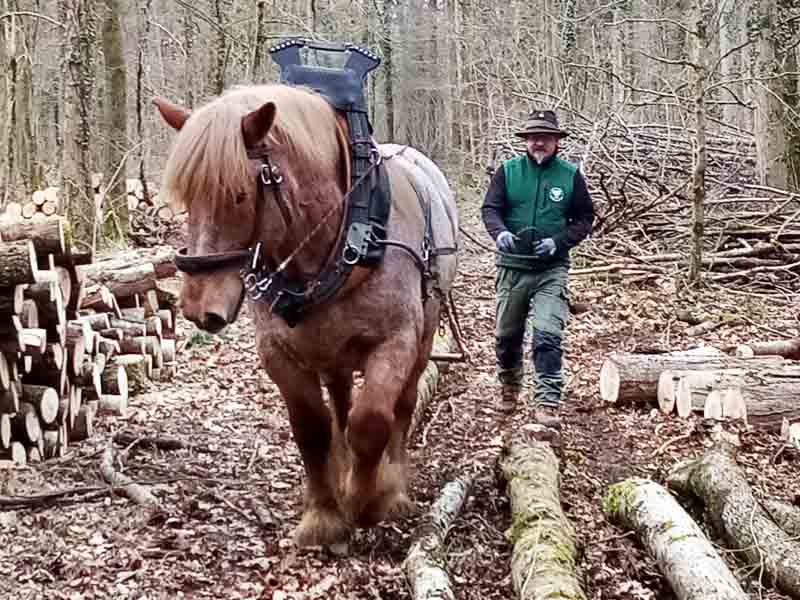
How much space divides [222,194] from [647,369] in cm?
426

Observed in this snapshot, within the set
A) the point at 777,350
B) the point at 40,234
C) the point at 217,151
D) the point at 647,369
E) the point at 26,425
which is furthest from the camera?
the point at 777,350

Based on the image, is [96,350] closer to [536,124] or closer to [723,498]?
[536,124]

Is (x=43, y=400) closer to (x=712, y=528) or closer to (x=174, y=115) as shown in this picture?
(x=174, y=115)

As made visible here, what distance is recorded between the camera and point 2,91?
16578 millimetres

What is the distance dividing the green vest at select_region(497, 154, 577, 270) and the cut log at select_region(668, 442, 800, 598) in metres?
1.64

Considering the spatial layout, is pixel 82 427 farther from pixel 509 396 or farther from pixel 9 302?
pixel 509 396

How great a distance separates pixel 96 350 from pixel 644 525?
A: 13.3ft

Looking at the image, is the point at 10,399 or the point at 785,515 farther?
the point at 10,399

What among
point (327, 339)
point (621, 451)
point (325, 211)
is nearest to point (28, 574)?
point (327, 339)

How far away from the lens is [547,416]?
18.0ft

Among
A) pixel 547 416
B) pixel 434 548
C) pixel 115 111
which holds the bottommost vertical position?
pixel 434 548

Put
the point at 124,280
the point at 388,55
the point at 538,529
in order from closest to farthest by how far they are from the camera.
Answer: the point at 538,529, the point at 124,280, the point at 388,55

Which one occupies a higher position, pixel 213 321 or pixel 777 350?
pixel 213 321

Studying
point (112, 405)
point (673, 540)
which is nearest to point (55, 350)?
point (112, 405)
